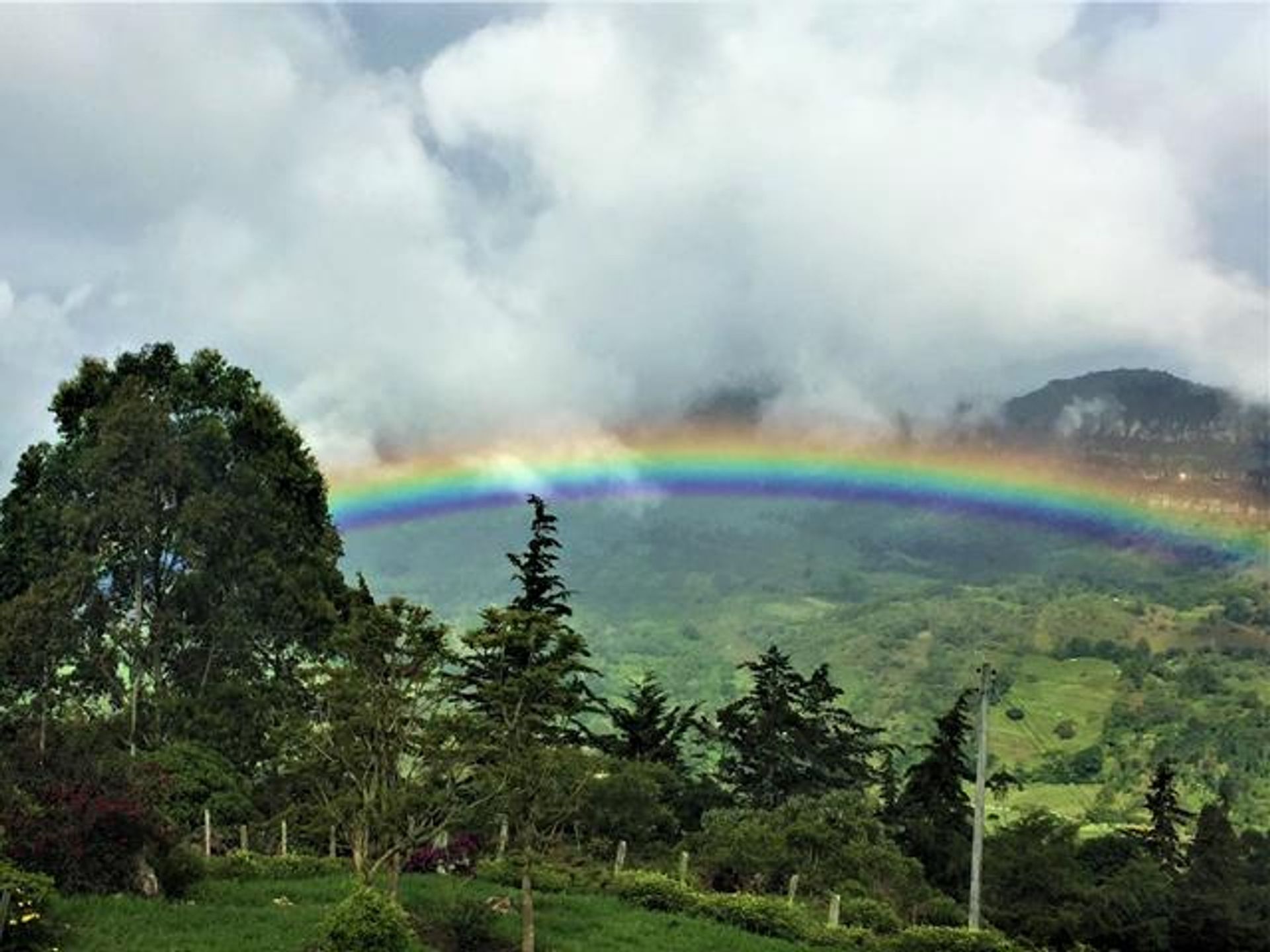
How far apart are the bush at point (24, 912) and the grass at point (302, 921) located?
595 mm

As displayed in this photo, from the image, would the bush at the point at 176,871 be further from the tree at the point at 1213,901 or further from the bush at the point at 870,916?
the tree at the point at 1213,901

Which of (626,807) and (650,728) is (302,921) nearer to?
(626,807)

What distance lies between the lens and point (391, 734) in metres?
24.7

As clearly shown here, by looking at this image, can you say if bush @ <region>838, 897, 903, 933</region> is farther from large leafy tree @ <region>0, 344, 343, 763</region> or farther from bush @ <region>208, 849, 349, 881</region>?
large leafy tree @ <region>0, 344, 343, 763</region>

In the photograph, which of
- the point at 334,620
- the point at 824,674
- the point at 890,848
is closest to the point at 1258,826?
the point at 824,674

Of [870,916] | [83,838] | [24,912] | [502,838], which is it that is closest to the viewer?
[24,912]

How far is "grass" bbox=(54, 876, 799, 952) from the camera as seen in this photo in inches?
886

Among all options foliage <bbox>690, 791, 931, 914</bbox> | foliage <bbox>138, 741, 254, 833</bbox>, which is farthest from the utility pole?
foliage <bbox>138, 741, 254, 833</bbox>

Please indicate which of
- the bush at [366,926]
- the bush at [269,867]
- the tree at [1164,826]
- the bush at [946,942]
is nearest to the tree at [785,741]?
the bush at [269,867]

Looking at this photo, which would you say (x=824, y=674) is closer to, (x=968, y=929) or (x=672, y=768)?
(x=672, y=768)

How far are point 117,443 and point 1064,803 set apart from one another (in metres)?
153

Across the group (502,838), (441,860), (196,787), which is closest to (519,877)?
(502,838)

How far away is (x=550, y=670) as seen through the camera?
25.4m

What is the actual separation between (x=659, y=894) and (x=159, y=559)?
2538cm
